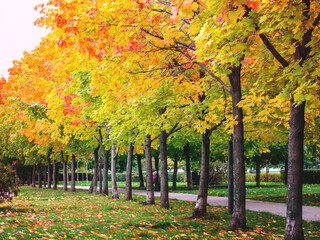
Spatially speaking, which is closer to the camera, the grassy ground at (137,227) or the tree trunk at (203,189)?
the grassy ground at (137,227)

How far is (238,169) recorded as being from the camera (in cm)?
838

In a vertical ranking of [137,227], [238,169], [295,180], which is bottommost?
[137,227]

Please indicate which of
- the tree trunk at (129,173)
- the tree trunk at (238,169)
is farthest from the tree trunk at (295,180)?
the tree trunk at (129,173)

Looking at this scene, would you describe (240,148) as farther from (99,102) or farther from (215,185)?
(215,185)

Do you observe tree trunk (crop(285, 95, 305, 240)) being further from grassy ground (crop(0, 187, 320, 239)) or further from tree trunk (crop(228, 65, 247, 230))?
tree trunk (crop(228, 65, 247, 230))

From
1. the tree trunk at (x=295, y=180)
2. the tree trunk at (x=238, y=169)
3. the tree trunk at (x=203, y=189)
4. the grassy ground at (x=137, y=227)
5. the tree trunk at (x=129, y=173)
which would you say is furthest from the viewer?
the tree trunk at (x=129, y=173)

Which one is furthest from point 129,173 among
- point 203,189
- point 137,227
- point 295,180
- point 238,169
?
point 295,180

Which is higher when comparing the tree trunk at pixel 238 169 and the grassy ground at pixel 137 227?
the tree trunk at pixel 238 169

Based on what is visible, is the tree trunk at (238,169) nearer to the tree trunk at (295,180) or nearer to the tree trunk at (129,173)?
the tree trunk at (295,180)

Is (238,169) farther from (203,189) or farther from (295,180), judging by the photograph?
(203,189)

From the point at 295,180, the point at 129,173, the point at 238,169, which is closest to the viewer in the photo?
the point at 295,180

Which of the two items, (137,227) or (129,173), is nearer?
(137,227)

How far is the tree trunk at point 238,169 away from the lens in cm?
830

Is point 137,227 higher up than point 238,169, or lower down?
lower down
